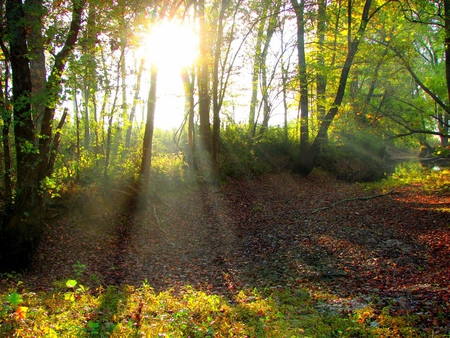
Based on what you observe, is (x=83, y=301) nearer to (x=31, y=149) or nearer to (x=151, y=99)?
(x=31, y=149)

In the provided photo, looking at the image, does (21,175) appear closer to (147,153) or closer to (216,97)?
(147,153)

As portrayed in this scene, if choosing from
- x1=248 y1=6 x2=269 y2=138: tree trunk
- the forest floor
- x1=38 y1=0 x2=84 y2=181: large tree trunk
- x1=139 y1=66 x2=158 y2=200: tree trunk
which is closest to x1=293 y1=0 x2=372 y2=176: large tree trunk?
x1=248 y1=6 x2=269 y2=138: tree trunk

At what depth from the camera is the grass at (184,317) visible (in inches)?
147

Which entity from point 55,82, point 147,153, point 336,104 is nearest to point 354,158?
point 336,104

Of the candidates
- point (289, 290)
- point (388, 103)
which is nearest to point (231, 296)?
point (289, 290)

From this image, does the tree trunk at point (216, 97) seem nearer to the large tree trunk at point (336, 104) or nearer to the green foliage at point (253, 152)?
the green foliage at point (253, 152)

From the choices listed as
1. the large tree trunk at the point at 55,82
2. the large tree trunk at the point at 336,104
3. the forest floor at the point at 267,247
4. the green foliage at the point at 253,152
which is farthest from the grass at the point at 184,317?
the large tree trunk at the point at 336,104

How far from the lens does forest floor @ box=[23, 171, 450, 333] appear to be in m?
5.82

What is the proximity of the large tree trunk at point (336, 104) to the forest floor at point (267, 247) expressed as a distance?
13.2 ft

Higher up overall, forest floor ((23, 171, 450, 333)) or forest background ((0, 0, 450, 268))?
forest background ((0, 0, 450, 268))

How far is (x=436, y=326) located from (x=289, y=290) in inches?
96.5

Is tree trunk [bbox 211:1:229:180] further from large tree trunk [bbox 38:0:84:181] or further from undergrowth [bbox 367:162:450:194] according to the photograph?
undergrowth [bbox 367:162:450:194]

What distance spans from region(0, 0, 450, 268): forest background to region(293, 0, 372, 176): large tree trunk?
0.06 m

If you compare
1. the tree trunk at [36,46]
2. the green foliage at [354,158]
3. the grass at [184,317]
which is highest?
the tree trunk at [36,46]
